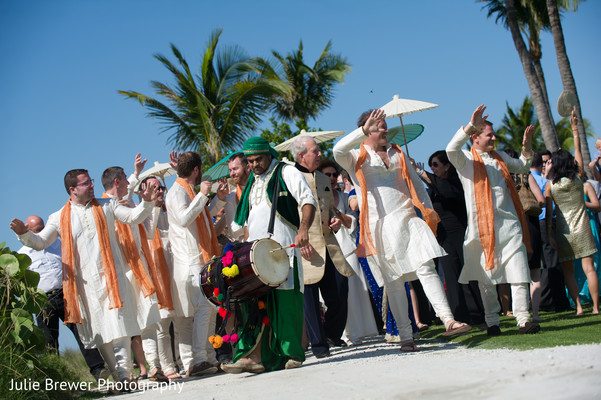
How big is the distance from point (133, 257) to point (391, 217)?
2.79 m

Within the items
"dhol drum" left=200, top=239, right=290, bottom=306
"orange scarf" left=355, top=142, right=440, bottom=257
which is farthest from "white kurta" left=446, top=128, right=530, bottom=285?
"dhol drum" left=200, top=239, right=290, bottom=306

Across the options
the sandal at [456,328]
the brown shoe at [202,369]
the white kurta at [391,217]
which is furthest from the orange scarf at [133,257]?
the sandal at [456,328]

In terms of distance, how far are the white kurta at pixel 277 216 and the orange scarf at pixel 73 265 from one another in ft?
4.72

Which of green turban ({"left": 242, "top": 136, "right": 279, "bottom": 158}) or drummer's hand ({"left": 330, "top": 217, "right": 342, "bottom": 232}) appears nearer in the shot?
green turban ({"left": 242, "top": 136, "right": 279, "bottom": 158})

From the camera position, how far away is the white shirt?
802 centimetres

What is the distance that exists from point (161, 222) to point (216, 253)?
46.5 inches

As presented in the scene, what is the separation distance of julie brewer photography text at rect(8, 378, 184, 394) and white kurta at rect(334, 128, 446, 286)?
7.87 feet

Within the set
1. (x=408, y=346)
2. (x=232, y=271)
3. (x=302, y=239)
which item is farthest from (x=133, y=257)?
(x=408, y=346)

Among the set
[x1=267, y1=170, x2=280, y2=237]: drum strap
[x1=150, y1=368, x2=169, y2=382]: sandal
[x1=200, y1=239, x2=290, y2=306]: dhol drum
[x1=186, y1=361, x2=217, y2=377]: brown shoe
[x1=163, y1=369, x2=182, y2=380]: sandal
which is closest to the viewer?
[x1=200, y1=239, x2=290, y2=306]: dhol drum

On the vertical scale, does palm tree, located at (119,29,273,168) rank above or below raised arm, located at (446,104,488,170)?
above

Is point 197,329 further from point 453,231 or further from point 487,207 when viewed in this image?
point 453,231

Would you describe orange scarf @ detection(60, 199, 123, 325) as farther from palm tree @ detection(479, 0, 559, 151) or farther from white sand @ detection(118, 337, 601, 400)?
palm tree @ detection(479, 0, 559, 151)

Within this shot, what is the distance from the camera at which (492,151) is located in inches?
303

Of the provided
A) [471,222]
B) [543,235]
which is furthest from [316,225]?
[543,235]
